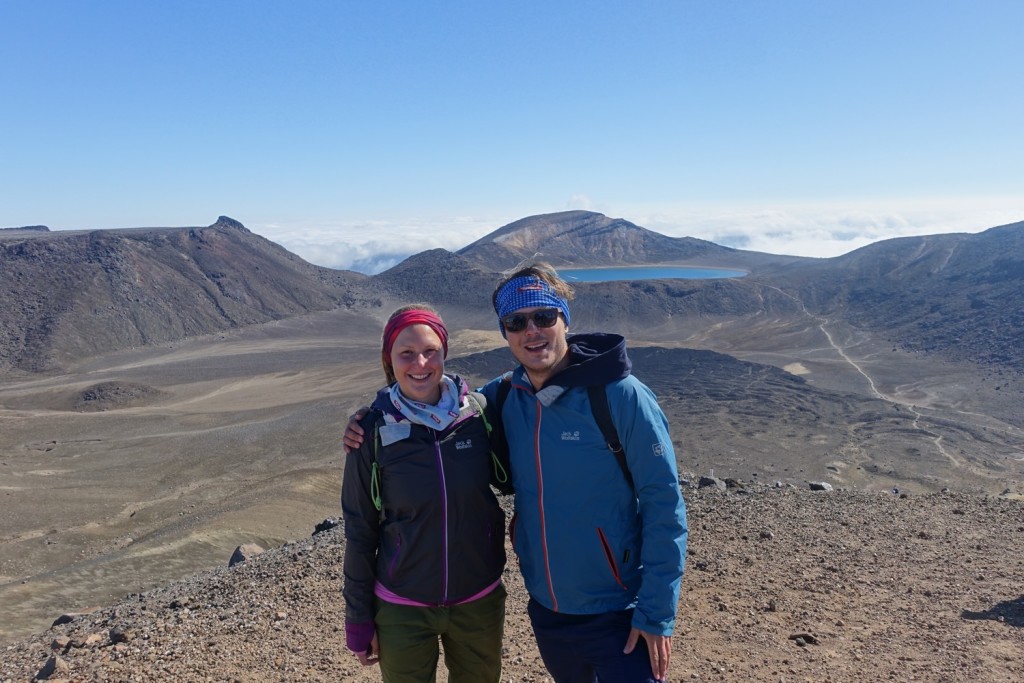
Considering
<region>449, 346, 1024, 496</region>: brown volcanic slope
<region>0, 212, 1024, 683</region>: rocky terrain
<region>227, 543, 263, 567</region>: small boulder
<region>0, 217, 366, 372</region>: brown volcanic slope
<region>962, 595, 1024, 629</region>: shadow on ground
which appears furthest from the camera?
<region>0, 217, 366, 372</region>: brown volcanic slope

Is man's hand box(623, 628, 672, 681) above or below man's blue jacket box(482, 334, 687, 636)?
below

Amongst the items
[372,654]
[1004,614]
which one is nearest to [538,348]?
[372,654]

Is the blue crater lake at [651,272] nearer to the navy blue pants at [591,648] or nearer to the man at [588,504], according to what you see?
the man at [588,504]

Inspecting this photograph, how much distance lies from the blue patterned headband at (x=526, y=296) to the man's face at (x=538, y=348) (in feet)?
0.08

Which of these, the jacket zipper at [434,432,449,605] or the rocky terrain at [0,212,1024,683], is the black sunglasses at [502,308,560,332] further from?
the rocky terrain at [0,212,1024,683]

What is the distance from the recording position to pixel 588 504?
2.36 meters

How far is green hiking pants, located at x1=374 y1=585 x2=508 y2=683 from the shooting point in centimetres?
254

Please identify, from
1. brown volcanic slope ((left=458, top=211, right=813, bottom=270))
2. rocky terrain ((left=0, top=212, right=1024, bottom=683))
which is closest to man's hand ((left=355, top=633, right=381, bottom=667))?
rocky terrain ((left=0, top=212, right=1024, bottom=683))

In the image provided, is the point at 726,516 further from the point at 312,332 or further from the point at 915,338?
the point at 312,332

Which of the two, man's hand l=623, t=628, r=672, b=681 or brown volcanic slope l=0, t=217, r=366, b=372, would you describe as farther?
brown volcanic slope l=0, t=217, r=366, b=372

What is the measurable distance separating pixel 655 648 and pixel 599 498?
1.69ft

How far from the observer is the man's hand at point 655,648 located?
2.25m

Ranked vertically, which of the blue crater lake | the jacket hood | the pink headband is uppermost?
the blue crater lake

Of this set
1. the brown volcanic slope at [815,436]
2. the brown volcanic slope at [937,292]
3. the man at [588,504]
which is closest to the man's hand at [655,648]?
the man at [588,504]
